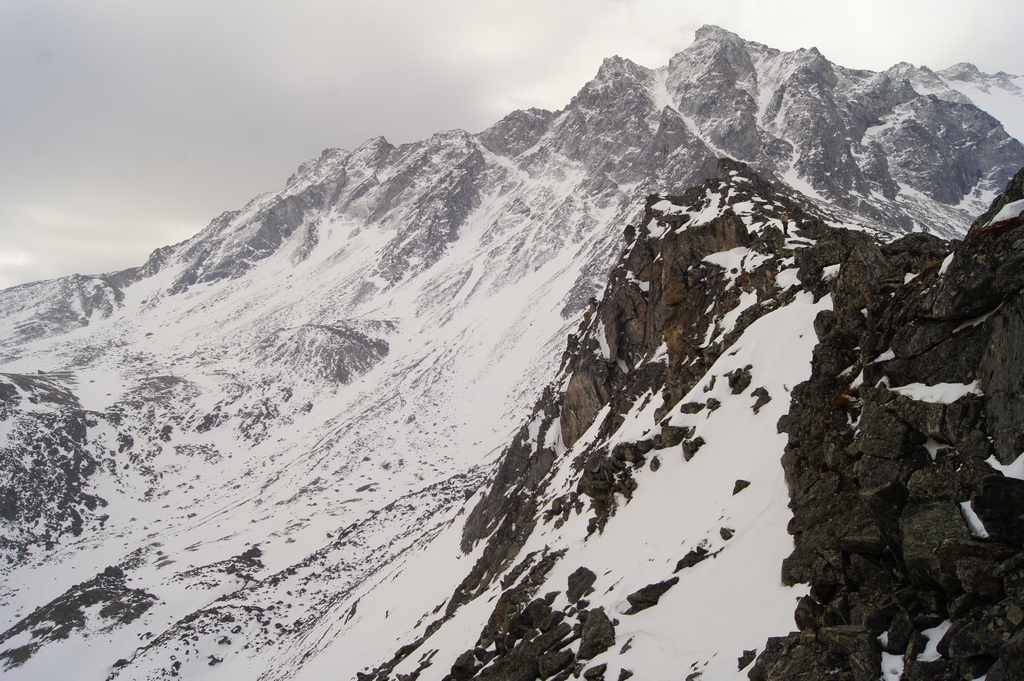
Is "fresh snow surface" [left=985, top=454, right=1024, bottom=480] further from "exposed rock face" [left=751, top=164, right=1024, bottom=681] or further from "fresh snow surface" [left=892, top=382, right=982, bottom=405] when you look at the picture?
"fresh snow surface" [left=892, top=382, right=982, bottom=405]

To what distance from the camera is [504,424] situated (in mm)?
98812

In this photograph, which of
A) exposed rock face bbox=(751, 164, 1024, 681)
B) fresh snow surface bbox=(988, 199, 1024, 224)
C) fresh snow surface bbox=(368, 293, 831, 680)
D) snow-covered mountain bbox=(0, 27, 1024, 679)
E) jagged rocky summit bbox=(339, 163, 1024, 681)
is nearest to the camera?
exposed rock face bbox=(751, 164, 1024, 681)

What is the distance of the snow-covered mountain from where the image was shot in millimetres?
17156

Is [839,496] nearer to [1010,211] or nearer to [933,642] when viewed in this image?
[933,642]

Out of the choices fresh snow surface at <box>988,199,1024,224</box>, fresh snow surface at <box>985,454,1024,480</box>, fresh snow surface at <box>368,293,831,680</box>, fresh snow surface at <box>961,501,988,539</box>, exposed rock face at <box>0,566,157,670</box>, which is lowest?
exposed rock face at <box>0,566,157,670</box>

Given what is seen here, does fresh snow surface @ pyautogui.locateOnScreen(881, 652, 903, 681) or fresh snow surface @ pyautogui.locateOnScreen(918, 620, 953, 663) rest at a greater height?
fresh snow surface @ pyautogui.locateOnScreen(918, 620, 953, 663)

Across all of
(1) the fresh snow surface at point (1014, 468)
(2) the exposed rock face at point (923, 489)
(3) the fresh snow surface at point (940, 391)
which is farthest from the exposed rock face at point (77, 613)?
(1) the fresh snow surface at point (1014, 468)

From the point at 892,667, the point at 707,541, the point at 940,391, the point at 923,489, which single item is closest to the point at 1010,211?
the point at 940,391

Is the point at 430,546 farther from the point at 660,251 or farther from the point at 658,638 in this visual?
the point at 658,638

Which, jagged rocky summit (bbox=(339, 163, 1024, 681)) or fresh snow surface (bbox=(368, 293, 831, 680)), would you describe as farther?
fresh snow surface (bbox=(368, 293, 831, 680))

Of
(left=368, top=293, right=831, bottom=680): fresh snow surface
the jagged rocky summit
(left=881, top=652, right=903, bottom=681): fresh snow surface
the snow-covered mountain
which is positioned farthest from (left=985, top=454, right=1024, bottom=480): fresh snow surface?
(left=368, top=293, right=831, bottom=680): fresh snow surface

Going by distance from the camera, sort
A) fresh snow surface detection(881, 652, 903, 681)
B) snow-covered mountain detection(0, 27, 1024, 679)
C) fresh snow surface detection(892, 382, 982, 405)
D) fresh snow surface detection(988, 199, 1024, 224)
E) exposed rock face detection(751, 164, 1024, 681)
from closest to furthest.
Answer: exposed rock face detection(751, 164, 1024, 681) → fresh snow surface detection(881, 652, 903, 681) → fresh snow surface detection(988, 199, 1024, 224) → fresh snow surface detection(892, 382, 982, 405) → snow-covered mountain detection(0, 27, 1024, 679)

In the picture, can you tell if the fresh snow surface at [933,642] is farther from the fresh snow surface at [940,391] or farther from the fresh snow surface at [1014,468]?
the fresh snow surface at [940,391]

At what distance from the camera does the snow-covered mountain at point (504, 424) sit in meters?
17.2
